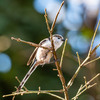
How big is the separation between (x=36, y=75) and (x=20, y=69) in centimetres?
33

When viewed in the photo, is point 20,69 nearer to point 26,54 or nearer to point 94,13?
point 26,54

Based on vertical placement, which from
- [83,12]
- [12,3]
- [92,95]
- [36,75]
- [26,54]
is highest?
[12,3]

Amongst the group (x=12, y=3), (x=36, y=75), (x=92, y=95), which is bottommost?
(x=92, y=95)

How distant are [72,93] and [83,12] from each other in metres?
2.17

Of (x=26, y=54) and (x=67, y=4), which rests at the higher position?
(x=67, y=4)

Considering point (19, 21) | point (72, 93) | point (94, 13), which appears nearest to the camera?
point (72, 93)

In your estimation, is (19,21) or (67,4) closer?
(19,21)

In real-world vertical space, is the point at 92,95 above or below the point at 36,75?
below

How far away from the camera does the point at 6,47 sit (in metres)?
4.12

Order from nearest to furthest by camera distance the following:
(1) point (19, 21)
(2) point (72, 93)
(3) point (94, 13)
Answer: (2) point (72, 93) < (1) point (19, 21) < (3) point (94, 13)

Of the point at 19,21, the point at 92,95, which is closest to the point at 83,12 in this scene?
the point at 19,21

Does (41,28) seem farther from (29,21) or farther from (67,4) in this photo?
(67,4)

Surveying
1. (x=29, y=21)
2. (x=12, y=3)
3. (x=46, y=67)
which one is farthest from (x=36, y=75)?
(x=12, y=3)

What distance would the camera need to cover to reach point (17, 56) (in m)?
4.16
